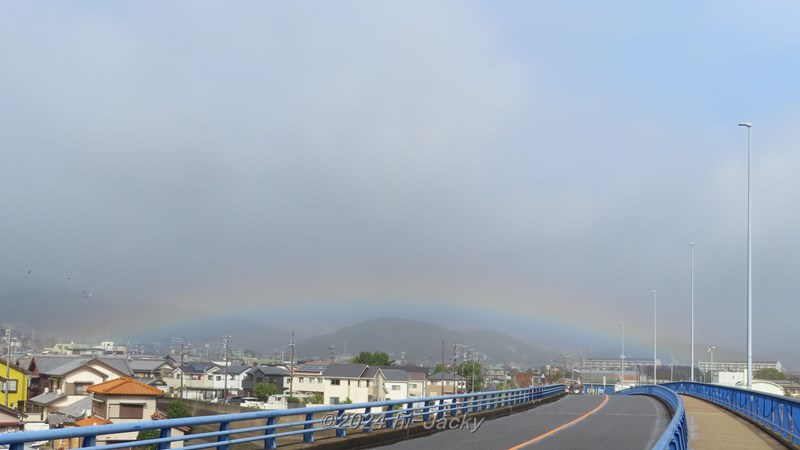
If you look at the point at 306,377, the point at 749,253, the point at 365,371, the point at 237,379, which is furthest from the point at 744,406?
the point at 237,379

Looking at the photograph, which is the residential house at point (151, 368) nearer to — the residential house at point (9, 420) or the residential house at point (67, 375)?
the residential house at point (67, 375)

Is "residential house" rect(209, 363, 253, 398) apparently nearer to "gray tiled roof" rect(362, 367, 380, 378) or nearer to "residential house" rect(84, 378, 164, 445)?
"gray tiled roof" rect(362, 367, 380, 378)

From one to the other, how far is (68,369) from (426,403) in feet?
192

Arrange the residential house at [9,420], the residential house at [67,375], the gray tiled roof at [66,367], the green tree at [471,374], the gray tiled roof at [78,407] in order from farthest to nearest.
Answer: the green tree at [471,374] → the gray tiled roof at [66,367] → the residential house at [67,375] → the gray tiled roof at [78,407] → the residential house at [9,420]

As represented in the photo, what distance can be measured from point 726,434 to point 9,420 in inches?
1437

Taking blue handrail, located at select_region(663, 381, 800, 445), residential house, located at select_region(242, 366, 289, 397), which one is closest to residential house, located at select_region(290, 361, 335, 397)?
residential house, located at select_region(242, 366, 289, 397)

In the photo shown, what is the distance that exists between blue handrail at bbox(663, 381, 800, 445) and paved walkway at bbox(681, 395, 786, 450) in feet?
1.06

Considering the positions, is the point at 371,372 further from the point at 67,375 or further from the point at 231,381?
the point at 67,375

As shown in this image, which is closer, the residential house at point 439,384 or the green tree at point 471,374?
the residential house at point 439,384

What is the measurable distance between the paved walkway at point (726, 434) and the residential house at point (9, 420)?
3267cm

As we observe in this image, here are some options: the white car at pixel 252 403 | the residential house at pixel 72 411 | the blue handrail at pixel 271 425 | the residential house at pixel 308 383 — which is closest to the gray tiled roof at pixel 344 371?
the residential house at pixel 308 383

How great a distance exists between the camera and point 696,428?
2598 cm

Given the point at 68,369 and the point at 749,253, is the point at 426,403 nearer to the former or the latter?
the point at 749,253

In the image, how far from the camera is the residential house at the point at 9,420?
40344 mm
